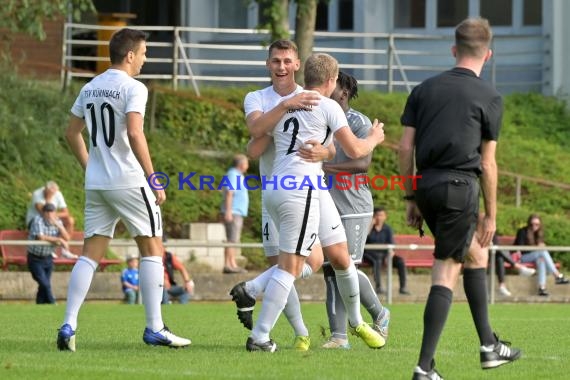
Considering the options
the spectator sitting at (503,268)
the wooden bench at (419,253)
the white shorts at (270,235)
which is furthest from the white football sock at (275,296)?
the wooden bench at (419,253)

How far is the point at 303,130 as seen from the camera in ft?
32.8

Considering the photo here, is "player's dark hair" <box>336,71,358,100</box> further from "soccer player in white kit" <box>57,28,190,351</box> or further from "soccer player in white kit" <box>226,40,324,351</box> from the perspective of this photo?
"soccer player in white kit" <box>57,28,190,351</box>

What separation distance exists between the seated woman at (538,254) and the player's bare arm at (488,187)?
1503 centimetres

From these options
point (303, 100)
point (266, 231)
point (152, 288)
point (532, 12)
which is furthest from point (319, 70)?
point (532, 12)

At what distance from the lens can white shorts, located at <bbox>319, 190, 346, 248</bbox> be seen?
1025 centimetres

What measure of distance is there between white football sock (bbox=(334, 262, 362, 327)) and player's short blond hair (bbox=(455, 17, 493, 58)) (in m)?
2.39

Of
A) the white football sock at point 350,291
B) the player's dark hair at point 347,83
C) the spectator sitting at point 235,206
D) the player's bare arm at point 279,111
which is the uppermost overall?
the player's dark hair at point 347,83

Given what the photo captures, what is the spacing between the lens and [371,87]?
33000mm

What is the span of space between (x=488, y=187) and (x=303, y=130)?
1.80m

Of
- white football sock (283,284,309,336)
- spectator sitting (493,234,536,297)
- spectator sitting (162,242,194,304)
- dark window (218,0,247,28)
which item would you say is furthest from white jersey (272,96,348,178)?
dark window (218,0,247,28)

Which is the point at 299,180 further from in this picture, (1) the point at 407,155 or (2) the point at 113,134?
(1) the point at 407,155

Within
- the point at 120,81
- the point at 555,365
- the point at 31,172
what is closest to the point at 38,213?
the point at 31,172

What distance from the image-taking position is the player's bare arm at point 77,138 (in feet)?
35.0

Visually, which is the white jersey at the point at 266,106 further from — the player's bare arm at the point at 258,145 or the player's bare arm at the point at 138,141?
the player's bare arm at the point at 138,141
